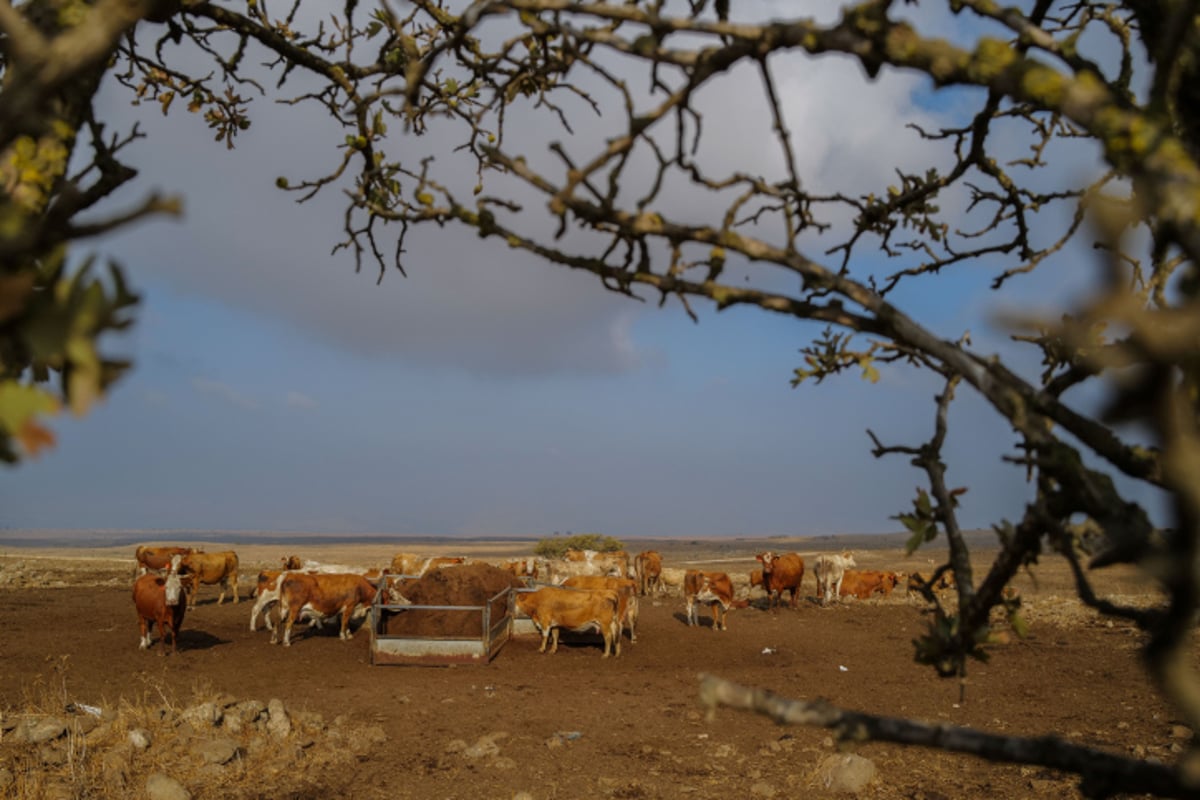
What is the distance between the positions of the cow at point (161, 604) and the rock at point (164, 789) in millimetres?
7622

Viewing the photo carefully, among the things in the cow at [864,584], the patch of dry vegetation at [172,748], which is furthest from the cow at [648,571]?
the patch of dry vegetation at [172,748]

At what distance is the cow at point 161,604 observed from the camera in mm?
14703

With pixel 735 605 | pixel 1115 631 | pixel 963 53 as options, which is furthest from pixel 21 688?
pixel 1115 631

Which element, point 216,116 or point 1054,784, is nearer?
point 216,116

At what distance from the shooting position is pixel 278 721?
9.68 meters

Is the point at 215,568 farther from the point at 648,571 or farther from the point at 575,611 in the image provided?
the point at 648,571

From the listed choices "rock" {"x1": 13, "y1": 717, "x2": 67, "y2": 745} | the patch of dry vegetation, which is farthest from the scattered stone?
"rock" {"x1": 13, "y1": 717, "x2": 67, "y2": 745}

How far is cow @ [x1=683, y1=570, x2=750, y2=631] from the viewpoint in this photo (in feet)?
65.8

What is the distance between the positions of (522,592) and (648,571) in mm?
11720

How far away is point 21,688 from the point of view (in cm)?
1116

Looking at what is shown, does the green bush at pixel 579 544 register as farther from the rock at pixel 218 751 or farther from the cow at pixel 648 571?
the rock at pixel 218 751

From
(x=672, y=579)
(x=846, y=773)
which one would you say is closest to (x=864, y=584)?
(x=672, y=579)

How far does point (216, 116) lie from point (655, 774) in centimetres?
800

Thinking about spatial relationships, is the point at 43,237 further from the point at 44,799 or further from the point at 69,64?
the point at 44,799
